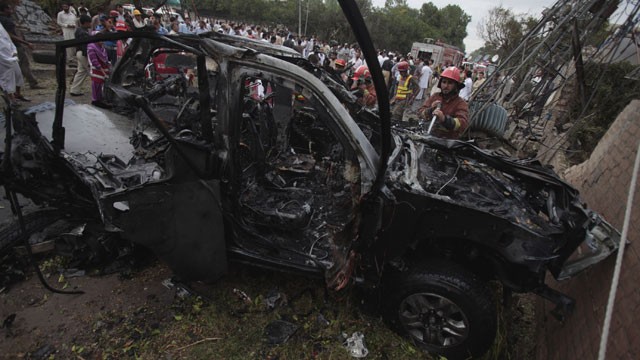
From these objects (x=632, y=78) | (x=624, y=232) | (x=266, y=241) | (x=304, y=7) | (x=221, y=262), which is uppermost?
(x=304, y=7)

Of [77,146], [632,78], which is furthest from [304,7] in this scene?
[77,146]

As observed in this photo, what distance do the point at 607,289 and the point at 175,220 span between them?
2936mm

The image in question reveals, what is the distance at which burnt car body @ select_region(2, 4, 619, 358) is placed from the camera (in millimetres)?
2189

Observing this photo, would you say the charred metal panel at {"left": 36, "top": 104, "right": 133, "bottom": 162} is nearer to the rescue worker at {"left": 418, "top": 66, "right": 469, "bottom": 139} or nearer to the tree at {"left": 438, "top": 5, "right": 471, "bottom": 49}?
the rescue worker at {"left": 418, "top": 66, "right": 469, "bottom": 139}

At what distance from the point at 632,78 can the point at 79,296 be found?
927 cm

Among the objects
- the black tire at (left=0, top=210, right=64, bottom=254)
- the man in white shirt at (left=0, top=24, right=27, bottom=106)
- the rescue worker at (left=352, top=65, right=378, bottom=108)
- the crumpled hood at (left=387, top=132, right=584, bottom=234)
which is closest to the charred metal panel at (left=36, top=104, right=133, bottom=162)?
the black tire at (left=0, top=210, right=64, bottom=254)

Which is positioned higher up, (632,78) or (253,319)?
(632,78)

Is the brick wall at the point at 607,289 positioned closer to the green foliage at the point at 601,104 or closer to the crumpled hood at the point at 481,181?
the crumpled hood at the point at 481,181

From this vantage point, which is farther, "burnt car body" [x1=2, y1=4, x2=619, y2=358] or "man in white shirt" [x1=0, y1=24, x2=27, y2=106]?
"man in white shirt" [x1=0, y1=24, x2=27, y2=106]

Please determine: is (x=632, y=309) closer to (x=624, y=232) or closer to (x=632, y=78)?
(x=624, y=232)

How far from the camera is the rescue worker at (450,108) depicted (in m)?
4.01

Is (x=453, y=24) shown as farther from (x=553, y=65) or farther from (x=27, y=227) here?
(x=27, y=227)

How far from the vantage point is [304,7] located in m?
42.8

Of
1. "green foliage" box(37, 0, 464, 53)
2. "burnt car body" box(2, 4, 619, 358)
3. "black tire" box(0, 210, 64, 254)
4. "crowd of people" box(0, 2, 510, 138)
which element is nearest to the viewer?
"burnt car body" box(2, 4, 619, 358)
